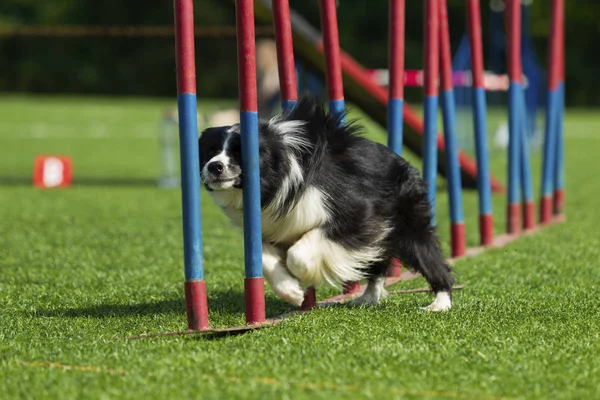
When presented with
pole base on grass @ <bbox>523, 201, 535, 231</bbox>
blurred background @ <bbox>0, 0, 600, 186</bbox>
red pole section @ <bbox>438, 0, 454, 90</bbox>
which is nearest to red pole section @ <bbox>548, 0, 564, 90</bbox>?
pole base on grass @ <bbox>523, 201, 535, 231</bbox>

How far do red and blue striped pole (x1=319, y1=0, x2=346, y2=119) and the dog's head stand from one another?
962 millimetres

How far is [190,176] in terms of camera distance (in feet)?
12.0

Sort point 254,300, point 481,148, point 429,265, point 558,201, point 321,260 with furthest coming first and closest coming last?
point 558,201, point 481,148, point 429,265, point 321,260, point 254,300

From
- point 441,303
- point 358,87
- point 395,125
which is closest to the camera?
point 441,303

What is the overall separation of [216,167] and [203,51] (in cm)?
3338

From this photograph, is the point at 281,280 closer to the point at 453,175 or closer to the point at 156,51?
the point at 453,175

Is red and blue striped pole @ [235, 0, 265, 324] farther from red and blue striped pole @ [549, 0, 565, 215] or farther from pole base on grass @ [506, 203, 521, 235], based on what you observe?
red and blue striped pole @ [549, 0, 565, 215]

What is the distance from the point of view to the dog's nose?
12.9 feet

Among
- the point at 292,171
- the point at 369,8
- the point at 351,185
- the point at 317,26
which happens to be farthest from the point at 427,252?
the point at 369,8

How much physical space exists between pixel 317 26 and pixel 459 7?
5951 millimetres

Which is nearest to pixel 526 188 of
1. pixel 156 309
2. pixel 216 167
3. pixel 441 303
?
pixel 441 303

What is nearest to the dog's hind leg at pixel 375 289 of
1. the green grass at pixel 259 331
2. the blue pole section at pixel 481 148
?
the green grass at pixel 259 331

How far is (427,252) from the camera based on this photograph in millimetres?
4555

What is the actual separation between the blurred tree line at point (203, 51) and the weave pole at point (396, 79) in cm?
2931
